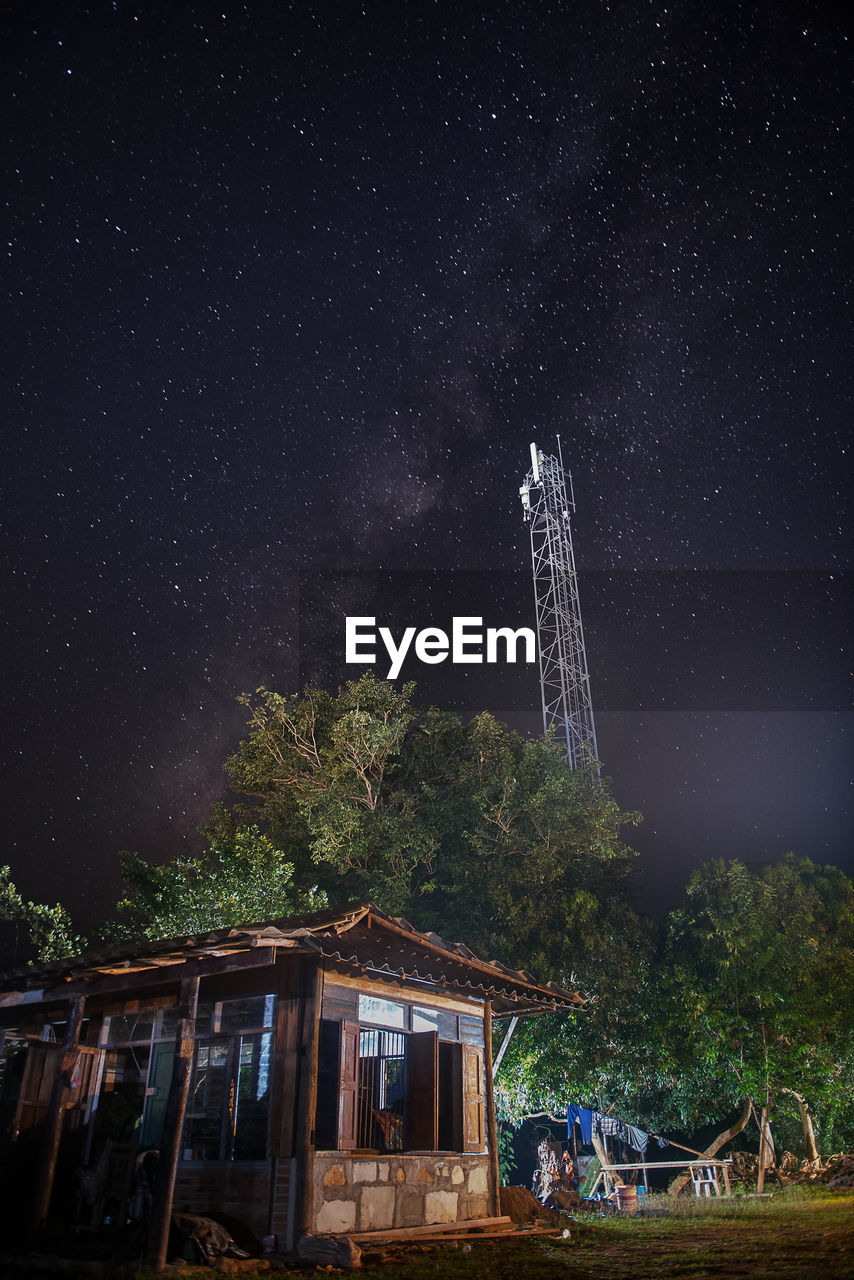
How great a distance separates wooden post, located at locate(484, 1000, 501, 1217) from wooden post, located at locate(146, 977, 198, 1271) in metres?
5.61

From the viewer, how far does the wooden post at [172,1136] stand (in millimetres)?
8258

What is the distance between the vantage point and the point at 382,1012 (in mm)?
11703

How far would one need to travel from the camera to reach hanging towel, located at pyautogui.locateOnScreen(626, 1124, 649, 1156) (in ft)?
73.4

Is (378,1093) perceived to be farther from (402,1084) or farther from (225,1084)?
(225,1084)

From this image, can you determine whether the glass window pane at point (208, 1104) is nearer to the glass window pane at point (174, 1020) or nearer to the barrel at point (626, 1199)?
the glass window pane at point (174, 1020)

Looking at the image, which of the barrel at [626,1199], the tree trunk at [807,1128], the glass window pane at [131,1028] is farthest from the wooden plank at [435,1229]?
the tree trunk at [807,1128]

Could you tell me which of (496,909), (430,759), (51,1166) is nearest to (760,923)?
(496,909)

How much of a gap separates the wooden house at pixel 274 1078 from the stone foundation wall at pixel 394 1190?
0.02 metres

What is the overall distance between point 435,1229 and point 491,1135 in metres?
2.24

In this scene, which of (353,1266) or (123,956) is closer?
(353,1266)

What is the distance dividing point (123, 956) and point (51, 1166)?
91.4 inches

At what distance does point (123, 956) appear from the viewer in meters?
9.68

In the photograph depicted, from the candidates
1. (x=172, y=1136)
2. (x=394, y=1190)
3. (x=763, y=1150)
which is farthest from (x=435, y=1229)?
(x=763, y=1150)

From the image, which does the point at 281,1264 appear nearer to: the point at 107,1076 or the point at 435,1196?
the point at 435,1196
